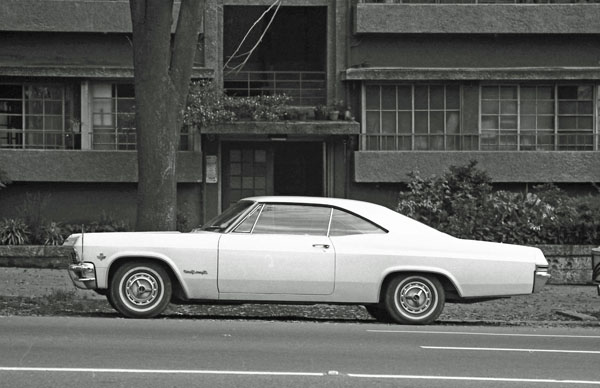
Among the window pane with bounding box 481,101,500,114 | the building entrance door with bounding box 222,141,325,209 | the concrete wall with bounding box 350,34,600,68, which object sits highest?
the concrete wall with bounding box 350,34,600,68

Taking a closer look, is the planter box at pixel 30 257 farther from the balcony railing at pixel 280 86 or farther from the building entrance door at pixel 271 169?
the balcony railing at pixel 280 86

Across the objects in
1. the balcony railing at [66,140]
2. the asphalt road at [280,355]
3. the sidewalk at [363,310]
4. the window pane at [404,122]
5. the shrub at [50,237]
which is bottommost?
the sidewalk at [363,310]

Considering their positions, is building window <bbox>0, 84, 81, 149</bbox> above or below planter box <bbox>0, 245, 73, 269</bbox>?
above

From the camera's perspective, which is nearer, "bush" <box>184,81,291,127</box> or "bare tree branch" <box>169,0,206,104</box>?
"bare tree branch" <box>169,0,206,104</box>

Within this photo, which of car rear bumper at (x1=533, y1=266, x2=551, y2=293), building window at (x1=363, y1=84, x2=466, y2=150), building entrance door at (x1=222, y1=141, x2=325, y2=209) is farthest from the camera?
building entrance door at (x1=222, y1=141, x2=325, y2=209)

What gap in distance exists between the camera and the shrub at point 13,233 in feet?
68.3

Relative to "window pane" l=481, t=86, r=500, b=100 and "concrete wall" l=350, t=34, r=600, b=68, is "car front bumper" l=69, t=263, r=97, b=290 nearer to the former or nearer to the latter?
"concrete wall" l=350, t=34, r=600, b=68

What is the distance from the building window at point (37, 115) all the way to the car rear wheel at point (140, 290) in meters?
11.1

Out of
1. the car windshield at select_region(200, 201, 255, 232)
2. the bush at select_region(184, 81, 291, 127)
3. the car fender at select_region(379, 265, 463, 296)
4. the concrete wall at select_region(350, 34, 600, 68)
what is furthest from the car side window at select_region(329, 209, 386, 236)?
the concrete wall at select_region(350, 34, 600, 68)

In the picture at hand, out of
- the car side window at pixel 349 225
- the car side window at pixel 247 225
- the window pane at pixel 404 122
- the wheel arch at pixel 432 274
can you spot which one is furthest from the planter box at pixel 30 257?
the wheel arch at pixel 432 274

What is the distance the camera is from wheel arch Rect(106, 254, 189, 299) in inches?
511

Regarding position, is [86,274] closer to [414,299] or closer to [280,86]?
[414,299]

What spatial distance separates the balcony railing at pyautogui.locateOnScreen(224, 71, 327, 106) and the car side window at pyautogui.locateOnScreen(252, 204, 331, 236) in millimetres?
11119

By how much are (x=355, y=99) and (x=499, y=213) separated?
4838mm
